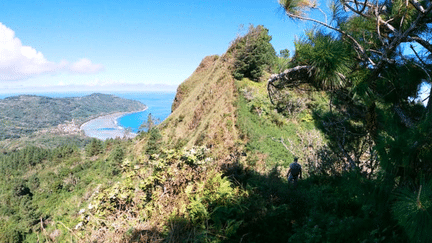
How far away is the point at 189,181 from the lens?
4082mm

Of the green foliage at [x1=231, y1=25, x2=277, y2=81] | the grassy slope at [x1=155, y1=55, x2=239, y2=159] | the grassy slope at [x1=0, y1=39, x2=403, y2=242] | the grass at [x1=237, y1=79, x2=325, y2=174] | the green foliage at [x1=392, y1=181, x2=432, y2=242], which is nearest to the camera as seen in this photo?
the green foliage at [x1=392, y1=181, x2=432, y2=242]

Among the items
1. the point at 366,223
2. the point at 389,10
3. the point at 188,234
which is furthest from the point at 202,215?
the point at 389,10

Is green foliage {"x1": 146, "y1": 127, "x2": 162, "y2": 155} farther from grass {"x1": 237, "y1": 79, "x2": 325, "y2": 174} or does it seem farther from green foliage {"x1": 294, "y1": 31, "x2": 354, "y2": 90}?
green foliage {"x1": 294, "y1": 31, "x2": 354, "y2": 90}

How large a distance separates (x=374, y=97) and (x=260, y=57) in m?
17.8

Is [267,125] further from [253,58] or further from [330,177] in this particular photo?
[330,177]

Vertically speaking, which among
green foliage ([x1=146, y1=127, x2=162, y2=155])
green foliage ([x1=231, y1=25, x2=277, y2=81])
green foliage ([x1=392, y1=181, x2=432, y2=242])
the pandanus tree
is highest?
green foliage ([x1=231, y1=25, x2=277, y2=81])

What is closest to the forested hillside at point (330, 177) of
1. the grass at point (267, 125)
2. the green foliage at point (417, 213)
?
the green foliage at point (417, 213)

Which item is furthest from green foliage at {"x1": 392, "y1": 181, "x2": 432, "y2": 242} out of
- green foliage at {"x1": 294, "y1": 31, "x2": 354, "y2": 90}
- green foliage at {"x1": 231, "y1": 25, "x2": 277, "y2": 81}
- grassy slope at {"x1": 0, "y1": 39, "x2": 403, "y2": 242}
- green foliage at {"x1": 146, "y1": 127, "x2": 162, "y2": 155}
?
green foliage at {"x1": 146, "y1": 127, "x2": 162, "y2": 155}

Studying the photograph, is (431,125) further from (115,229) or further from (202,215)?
(115,229)

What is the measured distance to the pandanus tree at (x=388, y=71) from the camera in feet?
4.45

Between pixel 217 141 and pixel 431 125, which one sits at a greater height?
pixel 431 125

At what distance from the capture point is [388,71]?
2.07 meters

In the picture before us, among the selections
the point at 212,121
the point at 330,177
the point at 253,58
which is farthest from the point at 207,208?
the point at 253,58

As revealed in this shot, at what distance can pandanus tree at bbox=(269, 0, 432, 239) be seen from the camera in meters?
1.36
